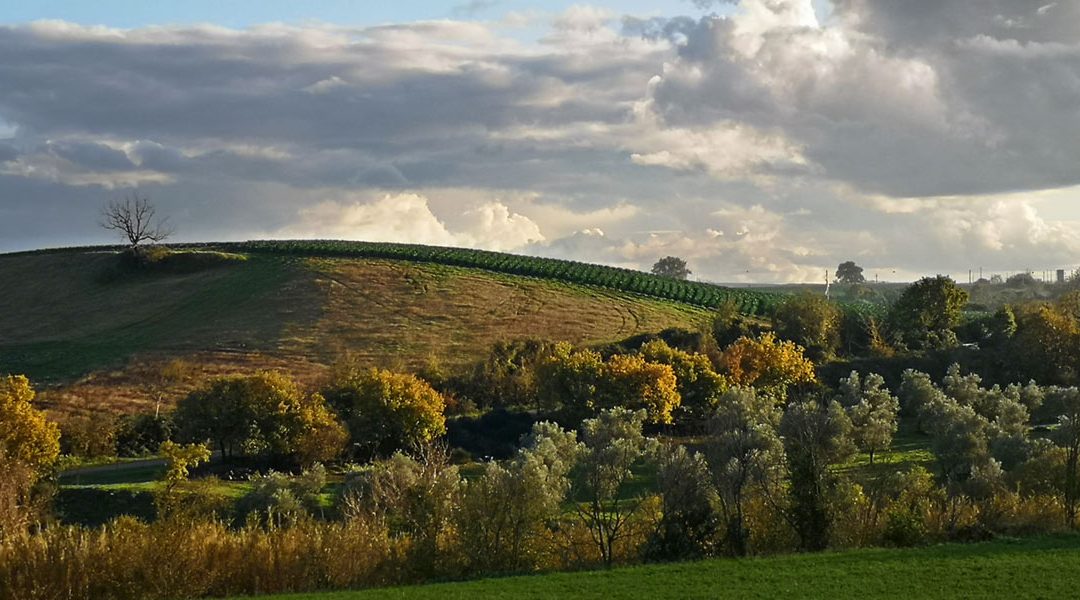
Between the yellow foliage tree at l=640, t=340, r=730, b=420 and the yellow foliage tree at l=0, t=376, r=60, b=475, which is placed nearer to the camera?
the yellow foliage tree at l=0, t=376, r=60, b=475

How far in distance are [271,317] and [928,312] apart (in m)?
63.6

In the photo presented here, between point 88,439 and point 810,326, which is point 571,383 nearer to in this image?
point 88,439

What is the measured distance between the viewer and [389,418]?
2285 inches

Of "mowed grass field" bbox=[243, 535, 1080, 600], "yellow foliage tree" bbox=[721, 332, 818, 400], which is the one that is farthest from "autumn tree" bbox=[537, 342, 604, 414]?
"mowed grass field" bbox=[243, 535, 1080, 600]

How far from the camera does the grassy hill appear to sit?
89431mm

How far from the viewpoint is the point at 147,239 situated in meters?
138

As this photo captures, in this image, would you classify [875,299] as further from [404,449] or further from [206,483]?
[206,483]

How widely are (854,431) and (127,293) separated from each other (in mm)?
91464

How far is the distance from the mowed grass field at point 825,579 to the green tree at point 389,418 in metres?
34.8

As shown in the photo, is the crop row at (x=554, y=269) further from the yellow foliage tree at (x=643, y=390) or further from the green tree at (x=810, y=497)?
the green tree at (x=810, y=497)

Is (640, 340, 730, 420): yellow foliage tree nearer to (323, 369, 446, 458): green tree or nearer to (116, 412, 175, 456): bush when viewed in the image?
(323, 369, 446, 458): green tree

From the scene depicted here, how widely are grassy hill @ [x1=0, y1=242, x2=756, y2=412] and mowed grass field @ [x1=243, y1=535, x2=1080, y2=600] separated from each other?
54180 mm

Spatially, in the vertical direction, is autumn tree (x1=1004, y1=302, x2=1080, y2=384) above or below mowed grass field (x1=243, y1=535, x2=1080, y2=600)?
above

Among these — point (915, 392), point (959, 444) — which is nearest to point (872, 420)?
point (959, 444)
